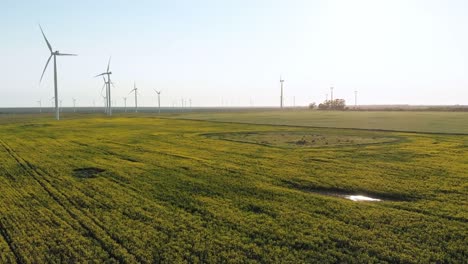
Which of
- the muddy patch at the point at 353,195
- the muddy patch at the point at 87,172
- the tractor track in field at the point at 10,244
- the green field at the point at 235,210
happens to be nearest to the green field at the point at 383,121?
the green field at the point at 235,210

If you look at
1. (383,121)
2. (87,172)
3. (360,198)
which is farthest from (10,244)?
(383,121)

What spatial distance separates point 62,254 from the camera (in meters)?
9.37

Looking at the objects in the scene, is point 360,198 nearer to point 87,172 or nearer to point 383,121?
point 87,172

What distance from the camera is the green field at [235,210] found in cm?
939

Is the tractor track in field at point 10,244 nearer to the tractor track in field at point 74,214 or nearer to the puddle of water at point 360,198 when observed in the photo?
the tractor track in field at point 74,214

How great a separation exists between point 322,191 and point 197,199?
5244 millimetres

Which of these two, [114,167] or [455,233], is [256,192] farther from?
[114,167]

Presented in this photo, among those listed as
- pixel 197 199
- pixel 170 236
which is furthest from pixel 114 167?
pixel 170 236

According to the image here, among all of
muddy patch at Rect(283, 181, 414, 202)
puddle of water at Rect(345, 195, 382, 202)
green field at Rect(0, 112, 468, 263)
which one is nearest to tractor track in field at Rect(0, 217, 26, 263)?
green field at Rect(0, 112, 468, 263)

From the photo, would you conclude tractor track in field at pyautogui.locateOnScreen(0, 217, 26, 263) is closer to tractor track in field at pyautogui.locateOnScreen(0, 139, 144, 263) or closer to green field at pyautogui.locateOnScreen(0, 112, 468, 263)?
green field at pyautogui.locateOnScreen(0, 112, 468, 263)

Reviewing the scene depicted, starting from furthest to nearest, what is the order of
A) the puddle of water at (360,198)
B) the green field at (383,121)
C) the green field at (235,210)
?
the green field at (383,121), the puddle of water at (360,198), the green field at (235,210)

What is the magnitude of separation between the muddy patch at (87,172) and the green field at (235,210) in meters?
0.06

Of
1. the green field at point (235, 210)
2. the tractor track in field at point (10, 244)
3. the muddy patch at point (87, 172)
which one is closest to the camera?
the tractor track in field at point (10, 244)

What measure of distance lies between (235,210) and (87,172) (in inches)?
→ 408
